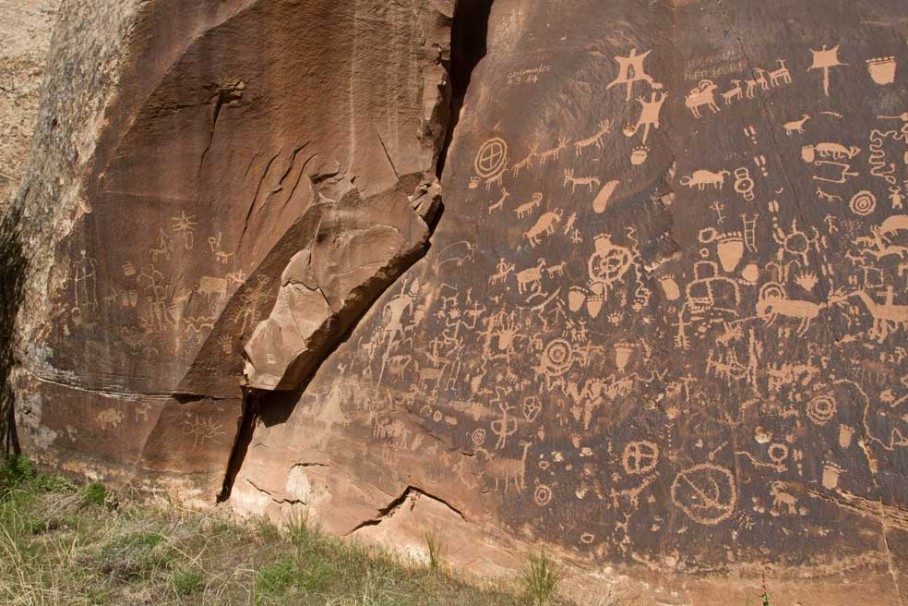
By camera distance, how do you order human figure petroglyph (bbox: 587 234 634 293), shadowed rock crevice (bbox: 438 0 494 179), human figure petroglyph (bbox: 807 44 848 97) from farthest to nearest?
1. shadowed rock crevice (bbox: 438 0 494 179)
2. human figure petroglyph (bbox: 587 234 634 293)
3. human figure petroglyph (bbox: 807 44 848 97)

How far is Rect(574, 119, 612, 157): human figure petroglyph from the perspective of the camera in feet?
12.2

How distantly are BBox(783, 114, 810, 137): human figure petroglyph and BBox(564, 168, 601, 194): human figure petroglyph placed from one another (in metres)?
0.79

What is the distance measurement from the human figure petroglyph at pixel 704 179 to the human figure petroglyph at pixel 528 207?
0.68m

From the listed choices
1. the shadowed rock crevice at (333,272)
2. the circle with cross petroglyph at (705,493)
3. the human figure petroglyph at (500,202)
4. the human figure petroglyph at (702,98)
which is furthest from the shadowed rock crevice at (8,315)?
the human figure petroglyph at (702,98)

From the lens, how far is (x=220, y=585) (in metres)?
3.32

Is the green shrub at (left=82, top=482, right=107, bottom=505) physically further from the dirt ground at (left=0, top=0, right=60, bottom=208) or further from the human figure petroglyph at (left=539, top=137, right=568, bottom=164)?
the dirt ground at (left=0, top=0, right=60, bottom=208)

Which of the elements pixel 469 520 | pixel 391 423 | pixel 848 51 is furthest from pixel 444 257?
pixel 848 51

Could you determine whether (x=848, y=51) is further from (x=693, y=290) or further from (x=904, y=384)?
(x=904, y=384)

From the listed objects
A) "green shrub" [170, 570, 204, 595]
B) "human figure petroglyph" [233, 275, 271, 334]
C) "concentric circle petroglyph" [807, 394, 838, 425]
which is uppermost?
"human figure petroglyph" [233, 275, 271, 334]

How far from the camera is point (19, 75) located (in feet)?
23.2

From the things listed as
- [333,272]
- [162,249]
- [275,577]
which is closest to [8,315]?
[162,249]

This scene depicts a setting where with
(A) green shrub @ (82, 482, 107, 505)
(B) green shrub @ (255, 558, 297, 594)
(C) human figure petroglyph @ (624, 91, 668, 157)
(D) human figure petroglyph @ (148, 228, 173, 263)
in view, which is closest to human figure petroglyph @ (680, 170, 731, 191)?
(C) human figure petroglyph @ (624, 91, 668, 157)

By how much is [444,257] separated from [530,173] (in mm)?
602

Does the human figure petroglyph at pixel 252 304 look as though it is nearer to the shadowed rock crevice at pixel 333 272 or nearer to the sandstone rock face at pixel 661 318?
the shadowed rock crevice at pixel 333 272
